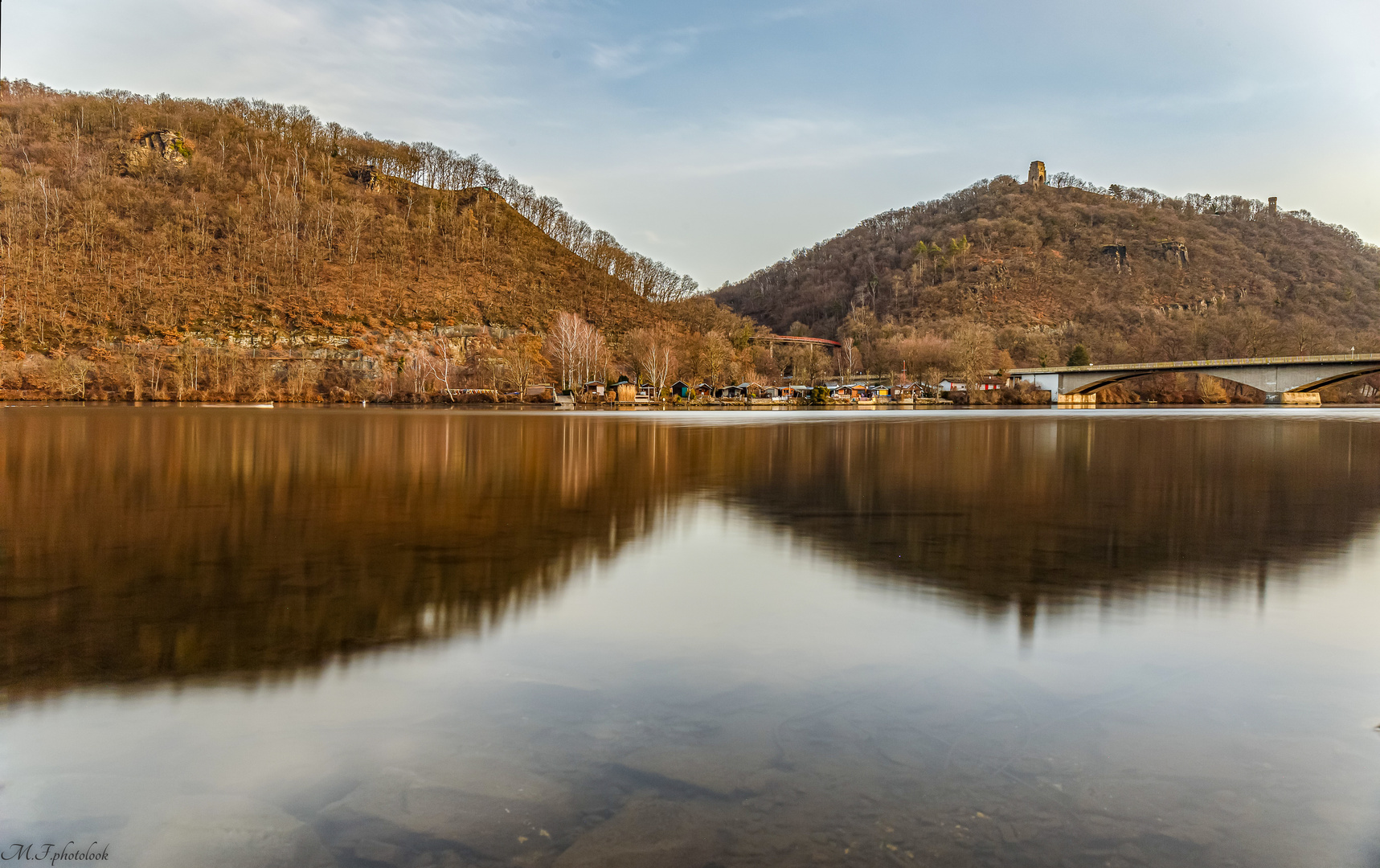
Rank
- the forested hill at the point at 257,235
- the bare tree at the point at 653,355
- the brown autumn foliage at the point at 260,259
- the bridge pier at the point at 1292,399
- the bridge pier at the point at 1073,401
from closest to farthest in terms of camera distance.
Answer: the brown autumn foliage at the point at 260,259, the bridge pier at the point at 1292,399, the forested hill at the point at 257,235, the bare tree at the point at 653,355, the bridge pier at the point at 1073,401

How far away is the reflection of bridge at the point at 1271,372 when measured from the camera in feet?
280

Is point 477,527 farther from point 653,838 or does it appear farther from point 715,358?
point 715,358

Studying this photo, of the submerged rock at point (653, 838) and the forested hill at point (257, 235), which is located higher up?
the forested hill at point (257, 235)

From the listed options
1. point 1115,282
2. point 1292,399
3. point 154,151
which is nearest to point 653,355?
point 1292,399

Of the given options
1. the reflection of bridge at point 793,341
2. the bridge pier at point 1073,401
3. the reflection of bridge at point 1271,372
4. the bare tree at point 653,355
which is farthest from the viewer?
the reflection of bridge at point 793,341

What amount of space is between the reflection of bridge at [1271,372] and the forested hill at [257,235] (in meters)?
67.9

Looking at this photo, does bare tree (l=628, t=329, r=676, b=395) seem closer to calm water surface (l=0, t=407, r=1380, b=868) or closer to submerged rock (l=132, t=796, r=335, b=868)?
calm water surface (l=0, t=407, r=1380, b=868)

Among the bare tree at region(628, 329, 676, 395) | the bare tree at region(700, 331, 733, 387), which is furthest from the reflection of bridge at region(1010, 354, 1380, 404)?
the bare tree at region(628, 329, 676, 395)

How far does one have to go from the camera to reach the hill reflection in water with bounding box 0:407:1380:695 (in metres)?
5.82

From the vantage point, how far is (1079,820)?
3.19 meters

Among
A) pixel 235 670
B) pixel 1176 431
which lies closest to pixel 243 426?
pixel 235 670

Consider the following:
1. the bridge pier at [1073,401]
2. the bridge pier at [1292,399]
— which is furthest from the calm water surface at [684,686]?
the bridge pier at [1073,401]

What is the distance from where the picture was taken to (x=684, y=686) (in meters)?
4.70

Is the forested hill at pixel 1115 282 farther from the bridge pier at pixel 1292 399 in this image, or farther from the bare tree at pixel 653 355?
the bare tree at pixel 653 355
